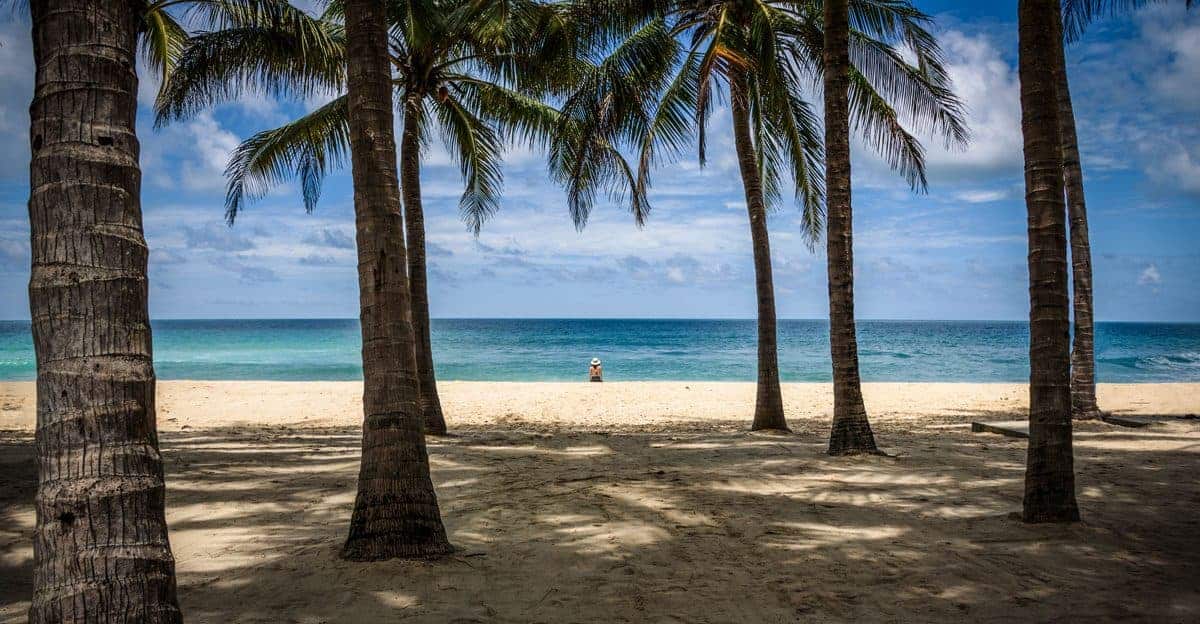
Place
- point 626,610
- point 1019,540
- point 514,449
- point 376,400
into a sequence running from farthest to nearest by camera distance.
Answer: point 514,449, point 1019,540, point 376,400, point 626,610

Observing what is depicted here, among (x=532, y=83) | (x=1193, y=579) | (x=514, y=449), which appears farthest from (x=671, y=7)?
(x=1193, y=579)

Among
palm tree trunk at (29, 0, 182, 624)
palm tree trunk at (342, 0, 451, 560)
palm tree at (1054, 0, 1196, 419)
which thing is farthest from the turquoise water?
palm tree trunk at (29, 0, 182, 624)

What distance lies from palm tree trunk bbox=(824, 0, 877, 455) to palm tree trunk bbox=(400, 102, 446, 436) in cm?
546

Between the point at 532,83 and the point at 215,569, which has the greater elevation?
the point at 532,83

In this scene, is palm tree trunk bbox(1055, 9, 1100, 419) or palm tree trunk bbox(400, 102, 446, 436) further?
palm tree trunk bbox(1055, 9, 1100, 419)

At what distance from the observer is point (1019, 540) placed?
4875 mm

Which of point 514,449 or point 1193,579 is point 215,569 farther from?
point 1193,579

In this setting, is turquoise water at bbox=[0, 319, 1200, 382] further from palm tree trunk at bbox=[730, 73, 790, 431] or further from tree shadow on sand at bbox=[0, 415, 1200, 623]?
tree shadow on sand at bbox=[0, 415, 1200, 623]

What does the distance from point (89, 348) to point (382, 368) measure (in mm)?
2335

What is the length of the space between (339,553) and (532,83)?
25.9ft

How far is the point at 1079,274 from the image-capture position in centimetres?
1101

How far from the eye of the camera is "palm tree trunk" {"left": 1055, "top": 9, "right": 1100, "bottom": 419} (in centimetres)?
1095

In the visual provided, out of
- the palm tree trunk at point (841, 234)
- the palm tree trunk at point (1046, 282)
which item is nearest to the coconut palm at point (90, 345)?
the palm tree trunk at point (1046, 282)

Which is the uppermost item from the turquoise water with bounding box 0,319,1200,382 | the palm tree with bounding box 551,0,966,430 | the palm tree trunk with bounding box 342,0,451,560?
the palm tree with bounding box 551,0,966,430
